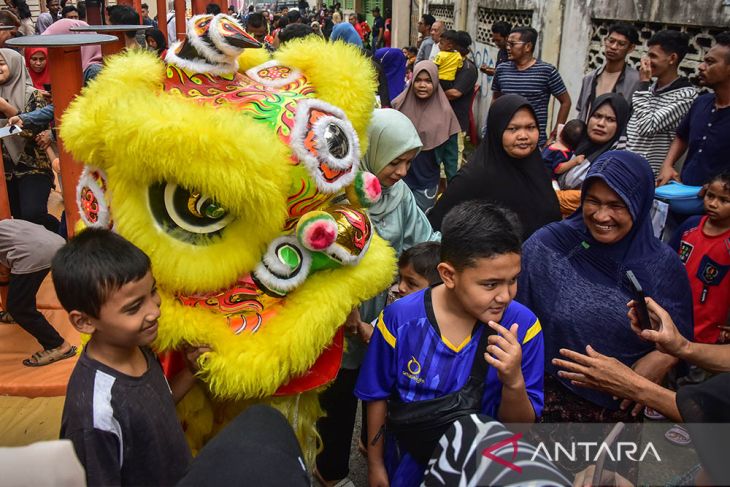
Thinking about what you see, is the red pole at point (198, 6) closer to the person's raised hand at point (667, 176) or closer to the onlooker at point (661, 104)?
the onlooker at point (661, 104)

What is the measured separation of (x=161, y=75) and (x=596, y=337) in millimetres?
1654

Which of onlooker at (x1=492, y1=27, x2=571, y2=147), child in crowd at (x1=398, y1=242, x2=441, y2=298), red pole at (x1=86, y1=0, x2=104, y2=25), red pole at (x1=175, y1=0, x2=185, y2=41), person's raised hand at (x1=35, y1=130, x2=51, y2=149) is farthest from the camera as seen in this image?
red pole at (x1=175, y1=0, x2=185, y2=41)

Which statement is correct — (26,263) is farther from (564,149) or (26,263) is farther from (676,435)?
(564,149)

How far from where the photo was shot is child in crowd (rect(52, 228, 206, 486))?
1382mm

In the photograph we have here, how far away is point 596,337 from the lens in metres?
2.09

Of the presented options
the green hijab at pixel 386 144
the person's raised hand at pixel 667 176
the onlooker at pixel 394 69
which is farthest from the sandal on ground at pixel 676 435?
the onlooker at pixel 394 69

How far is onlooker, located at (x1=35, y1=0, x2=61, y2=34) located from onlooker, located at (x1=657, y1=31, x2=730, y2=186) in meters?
10.6

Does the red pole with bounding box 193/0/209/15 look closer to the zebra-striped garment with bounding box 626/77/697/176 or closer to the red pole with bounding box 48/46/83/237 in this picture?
the red pole with bounding box 48/46/83/237

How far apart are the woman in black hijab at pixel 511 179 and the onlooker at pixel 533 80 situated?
9.14ft

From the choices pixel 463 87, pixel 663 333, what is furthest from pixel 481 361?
pixel 463 87

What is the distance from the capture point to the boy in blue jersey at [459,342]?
1650mm

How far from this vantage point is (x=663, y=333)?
1.84 m

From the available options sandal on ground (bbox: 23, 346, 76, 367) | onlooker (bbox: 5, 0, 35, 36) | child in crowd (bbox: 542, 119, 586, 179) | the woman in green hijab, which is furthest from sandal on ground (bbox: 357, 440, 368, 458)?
onlooker (bbox: 5, 0, 35, 36)

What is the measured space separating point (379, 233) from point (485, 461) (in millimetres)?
1539
